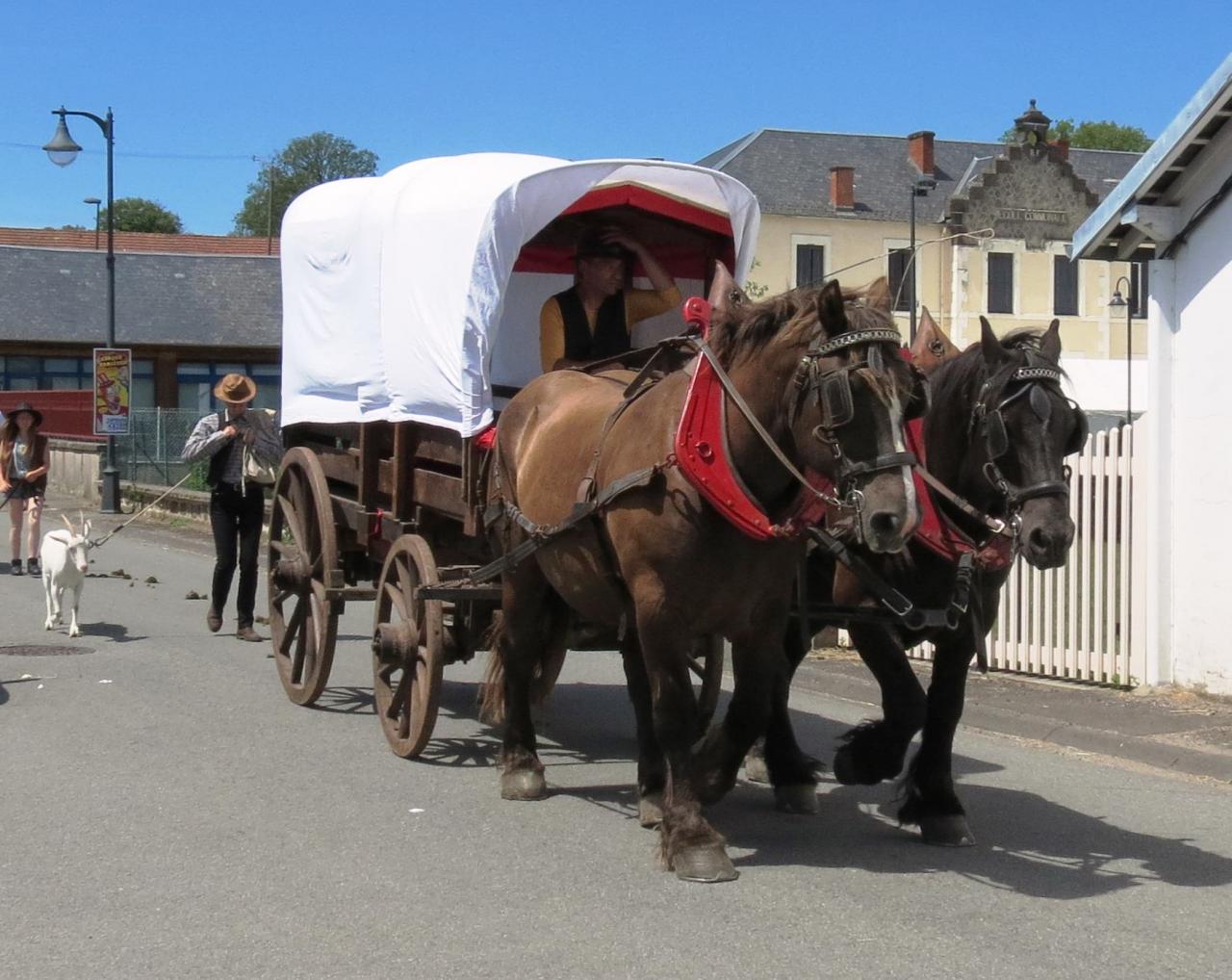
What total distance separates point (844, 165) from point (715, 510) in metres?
50.5

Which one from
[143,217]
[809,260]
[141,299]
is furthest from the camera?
[143,217]

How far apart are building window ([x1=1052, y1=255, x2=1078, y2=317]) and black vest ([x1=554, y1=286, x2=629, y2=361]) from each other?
161ft

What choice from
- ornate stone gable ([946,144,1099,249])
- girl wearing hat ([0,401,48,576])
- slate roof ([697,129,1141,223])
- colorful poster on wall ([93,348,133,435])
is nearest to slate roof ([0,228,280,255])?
slate roof ([697,129,1141,223])

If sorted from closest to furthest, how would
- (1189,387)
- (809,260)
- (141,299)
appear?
(1189,387) → (141,299) → (809,260)

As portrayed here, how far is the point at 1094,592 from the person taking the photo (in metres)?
10.5

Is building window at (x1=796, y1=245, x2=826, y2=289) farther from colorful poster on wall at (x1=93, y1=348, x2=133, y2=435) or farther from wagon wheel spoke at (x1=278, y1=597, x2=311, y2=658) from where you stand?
wagon wheel spoke at (x1=278, y1=597, x2=311, y2=658)

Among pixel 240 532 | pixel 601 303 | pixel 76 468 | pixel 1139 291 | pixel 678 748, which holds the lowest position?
pixel 678 748

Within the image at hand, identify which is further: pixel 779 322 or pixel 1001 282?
pixel 1001 282

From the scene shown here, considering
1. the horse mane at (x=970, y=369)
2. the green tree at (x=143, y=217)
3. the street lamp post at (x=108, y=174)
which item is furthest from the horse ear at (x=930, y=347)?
the green tree at (x=143, y=217)

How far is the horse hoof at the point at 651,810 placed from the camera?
6.48 metres

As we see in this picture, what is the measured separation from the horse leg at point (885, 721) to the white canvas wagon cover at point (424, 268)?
2213 millimetres

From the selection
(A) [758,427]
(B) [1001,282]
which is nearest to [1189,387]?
(A) [758,427]

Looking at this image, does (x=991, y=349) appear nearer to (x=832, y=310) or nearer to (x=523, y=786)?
(x=832, y=310)

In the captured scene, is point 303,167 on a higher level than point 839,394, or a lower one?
higher
